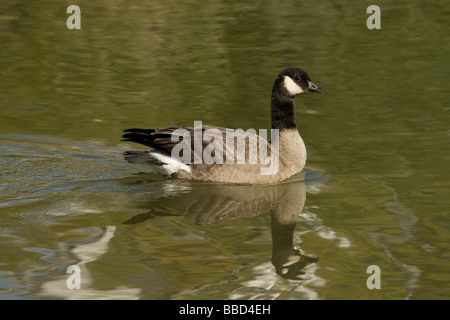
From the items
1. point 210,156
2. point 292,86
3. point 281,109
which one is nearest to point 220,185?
point 210,156

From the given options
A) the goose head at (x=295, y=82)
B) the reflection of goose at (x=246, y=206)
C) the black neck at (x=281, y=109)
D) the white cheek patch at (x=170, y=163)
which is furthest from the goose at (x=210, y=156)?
the goose head at (x=295, y=82)

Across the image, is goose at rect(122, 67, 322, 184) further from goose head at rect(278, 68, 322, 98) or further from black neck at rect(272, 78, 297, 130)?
goose head at rect(278, 68, 322, 98)

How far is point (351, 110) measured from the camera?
52.9ft

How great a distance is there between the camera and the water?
8.74 metres

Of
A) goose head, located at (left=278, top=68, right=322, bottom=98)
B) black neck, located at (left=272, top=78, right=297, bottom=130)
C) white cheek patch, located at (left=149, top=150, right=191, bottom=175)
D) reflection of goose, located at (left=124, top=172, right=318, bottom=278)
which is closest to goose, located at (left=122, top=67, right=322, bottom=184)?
white cheek patch, located at (left=149, top=150, right=191, bottom=175)

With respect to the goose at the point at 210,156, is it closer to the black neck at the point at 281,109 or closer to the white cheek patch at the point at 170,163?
the white cheek patch at the point at 170,163

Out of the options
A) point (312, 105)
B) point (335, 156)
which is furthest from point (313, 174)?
point (312, 105)

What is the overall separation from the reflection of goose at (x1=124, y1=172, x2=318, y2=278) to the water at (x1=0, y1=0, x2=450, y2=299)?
0.11 ft

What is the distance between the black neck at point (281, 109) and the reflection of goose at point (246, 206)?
107 centimetres

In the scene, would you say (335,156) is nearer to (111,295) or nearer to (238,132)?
(238,132)
